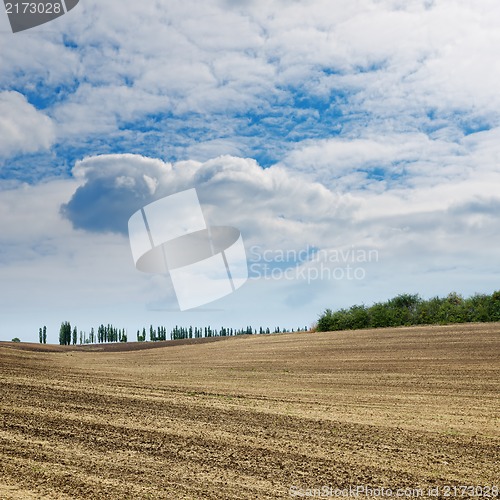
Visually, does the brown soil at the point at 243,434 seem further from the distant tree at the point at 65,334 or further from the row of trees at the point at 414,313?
the distant tree at the point at 65,334

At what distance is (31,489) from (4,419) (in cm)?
519

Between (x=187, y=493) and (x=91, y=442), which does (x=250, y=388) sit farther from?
(x=187, y=493)

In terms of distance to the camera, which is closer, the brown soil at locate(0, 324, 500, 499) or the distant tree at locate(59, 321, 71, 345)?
the brown soil at locate(0, 324, 500, 499)

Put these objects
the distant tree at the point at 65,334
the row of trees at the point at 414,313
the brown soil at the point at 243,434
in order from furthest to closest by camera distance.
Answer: the distant tree at the point at 65,334
the row of trees at the point at 414,313
the brown soil at the point at 243,434

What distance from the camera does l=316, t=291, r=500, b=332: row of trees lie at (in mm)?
51469

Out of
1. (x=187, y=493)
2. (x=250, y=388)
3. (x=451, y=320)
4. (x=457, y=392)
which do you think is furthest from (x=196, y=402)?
(x=451, y=320)

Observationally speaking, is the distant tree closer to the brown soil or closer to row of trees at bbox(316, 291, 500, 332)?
row of trees at bbox(316, 291, 500, 332)

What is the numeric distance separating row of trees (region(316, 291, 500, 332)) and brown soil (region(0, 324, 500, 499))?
28.7 metres

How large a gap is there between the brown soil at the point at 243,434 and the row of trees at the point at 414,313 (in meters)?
28.7

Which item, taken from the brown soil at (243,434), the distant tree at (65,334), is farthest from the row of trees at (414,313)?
the distant tree at (65,334)

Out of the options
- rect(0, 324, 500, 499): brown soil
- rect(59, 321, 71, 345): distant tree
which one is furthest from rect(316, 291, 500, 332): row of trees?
rect(59, 321, 71, 345): distant tree

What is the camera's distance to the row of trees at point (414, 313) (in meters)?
51.5

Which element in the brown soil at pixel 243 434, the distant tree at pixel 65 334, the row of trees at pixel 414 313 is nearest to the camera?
the brown soil at pixel 243 434

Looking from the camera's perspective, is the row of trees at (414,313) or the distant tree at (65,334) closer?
the row of trees at (414,313)
